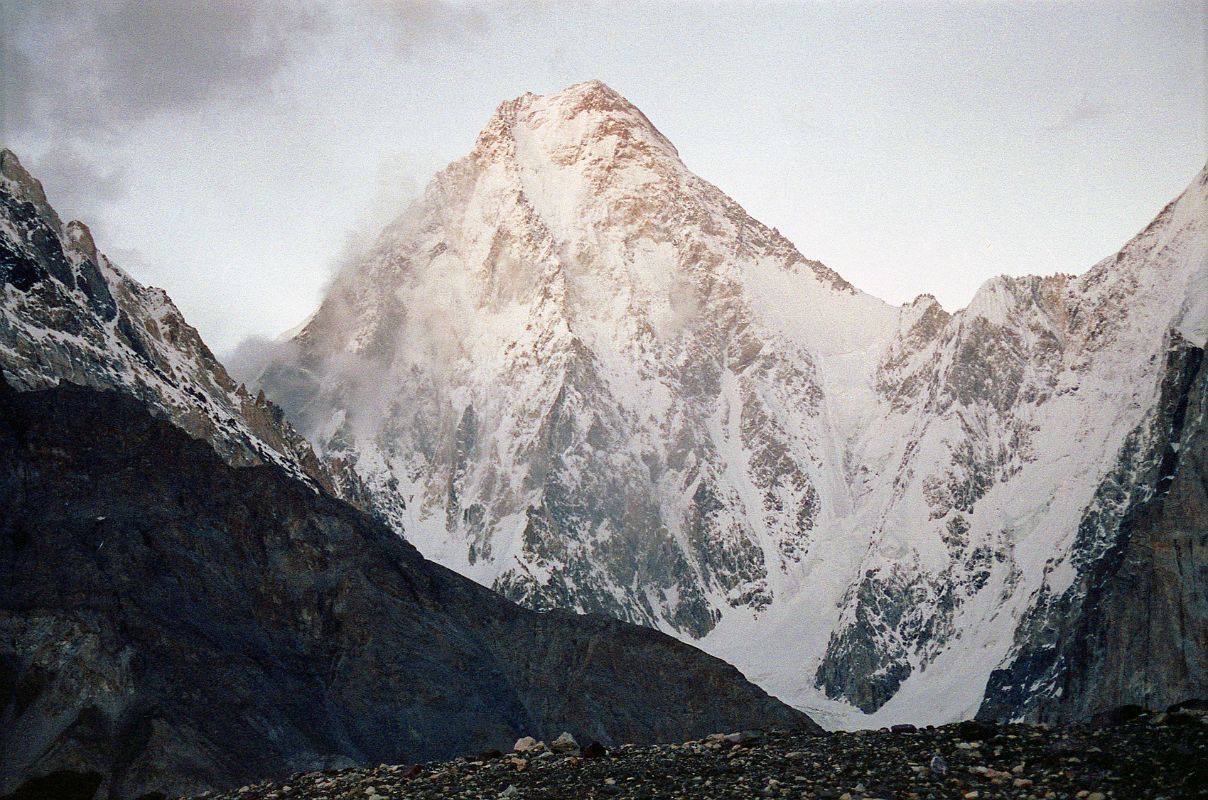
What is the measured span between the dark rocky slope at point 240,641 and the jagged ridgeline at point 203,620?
196mm

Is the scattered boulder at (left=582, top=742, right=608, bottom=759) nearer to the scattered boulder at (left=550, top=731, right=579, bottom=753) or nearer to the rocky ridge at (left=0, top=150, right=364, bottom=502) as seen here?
the scattered boulder at (left=550, top=731, right=579, bottom=753)

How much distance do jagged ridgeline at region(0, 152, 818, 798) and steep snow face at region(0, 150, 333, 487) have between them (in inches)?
13.0

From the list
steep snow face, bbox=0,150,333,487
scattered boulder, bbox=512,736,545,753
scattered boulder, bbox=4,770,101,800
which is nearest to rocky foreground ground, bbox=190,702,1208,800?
scattered boulder, bbox=512,736,545,753

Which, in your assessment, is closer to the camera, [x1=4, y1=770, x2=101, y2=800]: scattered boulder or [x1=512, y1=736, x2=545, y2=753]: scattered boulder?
[x1=512, y1=736, x2=545, y2=753]: scattered boulder

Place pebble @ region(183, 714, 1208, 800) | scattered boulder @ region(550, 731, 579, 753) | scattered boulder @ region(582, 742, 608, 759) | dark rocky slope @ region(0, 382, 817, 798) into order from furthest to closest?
dark rocky slope @ region(0, 382, 817, 798) → scattered boulder @ region(550, 731, 579, 753) → scattered boulder @ region(582, 742, 608, 759) → pebble @ region(183, 714, 1208, 800)

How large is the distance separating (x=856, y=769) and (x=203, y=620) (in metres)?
88.0

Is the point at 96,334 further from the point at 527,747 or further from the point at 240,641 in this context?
the point at 527,747

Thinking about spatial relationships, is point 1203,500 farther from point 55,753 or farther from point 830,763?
point 830,763

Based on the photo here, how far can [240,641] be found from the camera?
112625 millimetres

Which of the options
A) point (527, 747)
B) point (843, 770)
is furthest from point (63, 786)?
point (843, 770)

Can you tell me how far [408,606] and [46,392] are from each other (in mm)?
36056

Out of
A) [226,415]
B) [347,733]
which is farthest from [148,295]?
[347,733]

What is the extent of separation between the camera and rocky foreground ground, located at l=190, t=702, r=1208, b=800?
92.0 ft

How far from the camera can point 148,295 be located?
17612cm
